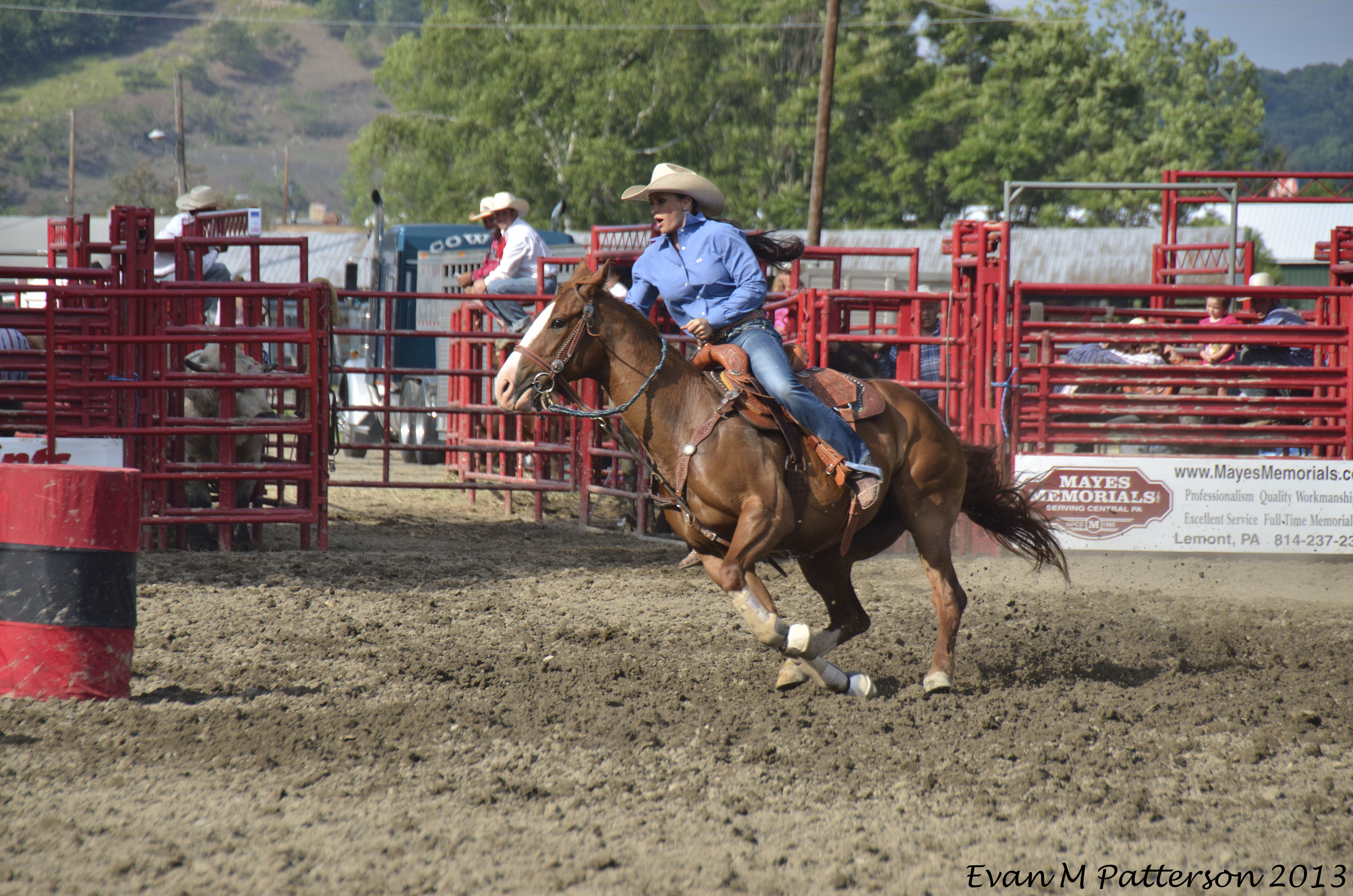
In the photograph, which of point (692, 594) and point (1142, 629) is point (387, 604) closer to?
point (692, 594)

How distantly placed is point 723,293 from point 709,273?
117 mm

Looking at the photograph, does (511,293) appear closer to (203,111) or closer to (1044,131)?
(1044,131)

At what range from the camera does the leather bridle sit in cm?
463

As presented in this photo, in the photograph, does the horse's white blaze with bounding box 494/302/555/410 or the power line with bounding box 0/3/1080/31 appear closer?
the horse's white blaze with bounding box 494/302/555/410

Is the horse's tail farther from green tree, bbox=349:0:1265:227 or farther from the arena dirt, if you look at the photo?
green tree, bbox=349:0:1265:227

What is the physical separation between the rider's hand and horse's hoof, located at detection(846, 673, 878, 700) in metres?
1.53

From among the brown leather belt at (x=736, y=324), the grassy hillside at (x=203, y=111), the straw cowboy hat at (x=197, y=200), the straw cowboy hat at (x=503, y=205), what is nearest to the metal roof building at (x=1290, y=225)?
the straw cowboy hat at (x=503, y=205)

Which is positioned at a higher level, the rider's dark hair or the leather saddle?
the rider's dark hair

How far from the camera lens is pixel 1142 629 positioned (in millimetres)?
6332

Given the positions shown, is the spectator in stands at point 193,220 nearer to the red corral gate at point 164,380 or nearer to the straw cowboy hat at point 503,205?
the red corral gate at point 164,380

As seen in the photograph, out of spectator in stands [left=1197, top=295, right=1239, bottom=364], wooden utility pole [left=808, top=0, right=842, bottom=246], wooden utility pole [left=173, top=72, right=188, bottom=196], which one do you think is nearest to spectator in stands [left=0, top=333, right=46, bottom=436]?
spectator in stands [left=1197, top=295, right=1239, bottom=364]

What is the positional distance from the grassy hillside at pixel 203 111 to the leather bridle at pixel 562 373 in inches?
3429

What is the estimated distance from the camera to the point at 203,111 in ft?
522

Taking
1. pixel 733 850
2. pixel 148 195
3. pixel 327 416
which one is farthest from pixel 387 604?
pixel 148 195
